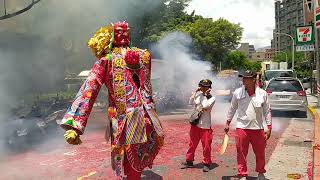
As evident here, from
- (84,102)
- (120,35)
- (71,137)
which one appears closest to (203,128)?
(120,35)

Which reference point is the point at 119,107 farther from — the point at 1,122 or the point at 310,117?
the point at 310,117

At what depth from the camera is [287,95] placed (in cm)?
1394

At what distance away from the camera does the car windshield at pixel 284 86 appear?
14.0 m

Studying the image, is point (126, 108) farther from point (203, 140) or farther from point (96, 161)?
point (96, 161)

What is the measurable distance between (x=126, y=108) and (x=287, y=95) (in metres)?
11.4

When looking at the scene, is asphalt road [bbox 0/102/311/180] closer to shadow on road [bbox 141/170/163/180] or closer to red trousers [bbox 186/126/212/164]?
shadow on road [bbox 141/170/163/180]

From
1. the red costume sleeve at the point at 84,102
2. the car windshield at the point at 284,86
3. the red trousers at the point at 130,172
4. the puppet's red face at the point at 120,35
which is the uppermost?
the puppet's red face at the point at 120,35

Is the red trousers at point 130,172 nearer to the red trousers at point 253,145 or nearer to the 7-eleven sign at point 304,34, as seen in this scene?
the red trousers at point 253,145

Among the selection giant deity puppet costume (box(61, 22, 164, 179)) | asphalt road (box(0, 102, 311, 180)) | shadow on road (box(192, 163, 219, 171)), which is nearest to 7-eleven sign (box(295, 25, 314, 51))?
asphalt road (box(0, 102, 311, 180))

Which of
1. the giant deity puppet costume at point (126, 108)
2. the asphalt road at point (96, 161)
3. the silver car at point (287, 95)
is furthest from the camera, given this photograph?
the silver car at point (287, 95)

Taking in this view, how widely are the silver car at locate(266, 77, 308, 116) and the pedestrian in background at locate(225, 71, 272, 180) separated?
915cm

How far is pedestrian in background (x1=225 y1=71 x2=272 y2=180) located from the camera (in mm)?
5145

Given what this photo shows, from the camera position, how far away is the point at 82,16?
59.1 ft

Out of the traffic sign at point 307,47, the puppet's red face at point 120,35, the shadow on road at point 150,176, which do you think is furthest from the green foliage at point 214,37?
the puppet's red face at point 120,35
